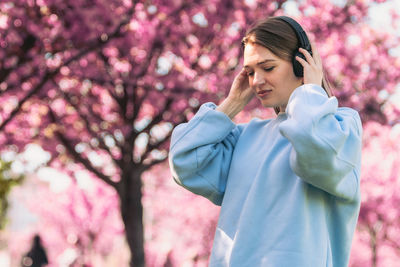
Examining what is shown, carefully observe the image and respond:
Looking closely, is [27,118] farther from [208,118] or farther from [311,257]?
[311,257]

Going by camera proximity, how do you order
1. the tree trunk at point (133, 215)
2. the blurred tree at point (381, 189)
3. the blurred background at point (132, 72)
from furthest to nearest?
the blurred tree at point (381, 189) → the tree trunk at point (133, 215) → the blurred background at point (132, 72)

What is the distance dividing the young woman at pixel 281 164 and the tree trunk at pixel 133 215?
518cm

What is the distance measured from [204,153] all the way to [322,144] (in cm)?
48

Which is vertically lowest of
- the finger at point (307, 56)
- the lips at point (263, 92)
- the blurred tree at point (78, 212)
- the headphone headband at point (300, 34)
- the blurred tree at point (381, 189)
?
the blurred tree at point (78, 212)

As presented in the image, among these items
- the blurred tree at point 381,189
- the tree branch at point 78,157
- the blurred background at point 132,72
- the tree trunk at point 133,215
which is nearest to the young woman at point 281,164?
the blurred background at point 132,72

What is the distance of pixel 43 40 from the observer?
4.98 metres

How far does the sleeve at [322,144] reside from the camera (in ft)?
4.90

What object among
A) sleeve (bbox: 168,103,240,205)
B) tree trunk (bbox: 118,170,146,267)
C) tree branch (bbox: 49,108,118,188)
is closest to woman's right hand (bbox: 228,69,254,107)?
sleeve (bbox: 168,103,240,205)

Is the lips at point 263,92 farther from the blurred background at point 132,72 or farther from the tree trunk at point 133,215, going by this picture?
the tree trunk at point 133,215

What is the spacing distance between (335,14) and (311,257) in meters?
6.21

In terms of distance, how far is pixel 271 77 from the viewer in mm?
1764

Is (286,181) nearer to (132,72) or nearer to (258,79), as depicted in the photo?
(258,79)

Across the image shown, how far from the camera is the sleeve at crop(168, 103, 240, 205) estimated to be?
1.84 m

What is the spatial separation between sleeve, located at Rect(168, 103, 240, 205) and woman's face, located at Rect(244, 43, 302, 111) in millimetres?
199
